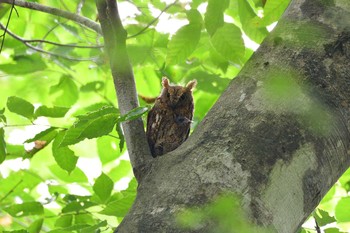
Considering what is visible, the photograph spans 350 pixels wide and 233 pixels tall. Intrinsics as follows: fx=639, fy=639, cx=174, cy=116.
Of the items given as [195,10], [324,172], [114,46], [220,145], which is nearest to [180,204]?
[220,145]

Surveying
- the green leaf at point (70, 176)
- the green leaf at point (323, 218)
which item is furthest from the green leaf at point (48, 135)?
the green leaf at point (323, 218)

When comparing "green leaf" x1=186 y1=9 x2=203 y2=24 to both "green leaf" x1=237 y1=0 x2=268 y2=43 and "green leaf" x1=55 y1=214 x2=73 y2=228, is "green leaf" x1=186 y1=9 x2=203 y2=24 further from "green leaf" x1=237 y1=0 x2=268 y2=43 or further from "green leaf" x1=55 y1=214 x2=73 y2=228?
"green leaf" x1=55 y1=214 x2=73 y2=228

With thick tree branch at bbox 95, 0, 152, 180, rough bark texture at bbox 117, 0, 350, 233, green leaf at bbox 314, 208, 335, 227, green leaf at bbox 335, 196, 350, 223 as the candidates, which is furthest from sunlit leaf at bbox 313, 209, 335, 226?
thick tree branch at bbox 95, 0, 152, 180

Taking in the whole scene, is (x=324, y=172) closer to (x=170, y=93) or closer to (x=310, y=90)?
(x=310, y=90)

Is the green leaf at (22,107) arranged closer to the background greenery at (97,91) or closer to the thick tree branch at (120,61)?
the background greenery at (97,91)

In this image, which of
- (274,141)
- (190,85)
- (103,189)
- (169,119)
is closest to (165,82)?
(190,85)

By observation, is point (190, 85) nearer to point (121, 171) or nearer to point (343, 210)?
point (121, 171)
